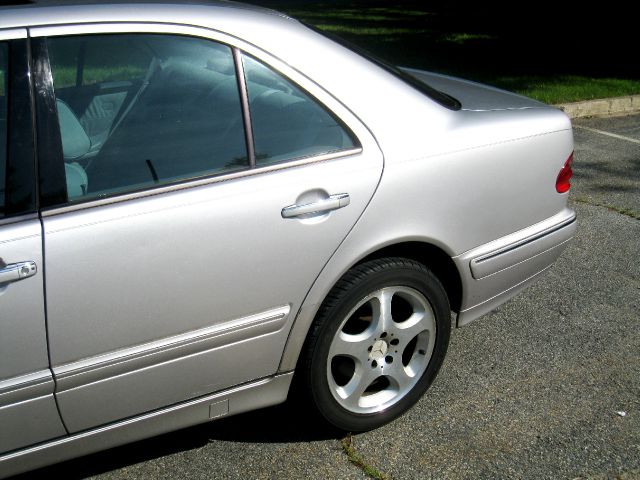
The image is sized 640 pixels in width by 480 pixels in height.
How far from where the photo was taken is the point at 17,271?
7.88ft

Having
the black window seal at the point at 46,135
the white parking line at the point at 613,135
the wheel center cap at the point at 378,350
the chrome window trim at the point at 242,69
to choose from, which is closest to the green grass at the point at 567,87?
the white parking line at the point at 613,135

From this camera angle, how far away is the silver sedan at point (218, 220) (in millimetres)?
2521

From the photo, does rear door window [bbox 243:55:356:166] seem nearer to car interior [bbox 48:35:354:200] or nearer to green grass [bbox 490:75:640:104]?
car interior [bbox 48:35:354:200]

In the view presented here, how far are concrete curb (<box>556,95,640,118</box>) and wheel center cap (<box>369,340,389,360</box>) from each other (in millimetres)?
5563

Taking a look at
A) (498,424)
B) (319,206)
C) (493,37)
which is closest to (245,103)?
(319,206)

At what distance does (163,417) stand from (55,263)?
69cm

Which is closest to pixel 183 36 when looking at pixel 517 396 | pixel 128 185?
pixel 128 185

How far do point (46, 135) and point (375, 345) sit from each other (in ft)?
4.71

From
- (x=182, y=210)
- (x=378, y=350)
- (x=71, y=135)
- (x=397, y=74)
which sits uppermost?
(x=397, y=74)

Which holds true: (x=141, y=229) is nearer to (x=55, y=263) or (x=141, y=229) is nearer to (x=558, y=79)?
(x=55, y=263)

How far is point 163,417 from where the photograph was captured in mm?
2838

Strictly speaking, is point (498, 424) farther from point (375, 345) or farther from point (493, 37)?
point (493, 37)

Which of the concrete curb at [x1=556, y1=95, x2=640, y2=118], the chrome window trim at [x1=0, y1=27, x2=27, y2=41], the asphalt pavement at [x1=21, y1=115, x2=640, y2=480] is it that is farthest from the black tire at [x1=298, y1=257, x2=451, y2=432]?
the concrete curb at [x1=556, y1=95, x2=640, y2=118]

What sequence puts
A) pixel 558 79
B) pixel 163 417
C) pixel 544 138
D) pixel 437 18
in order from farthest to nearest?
pixel 437 18
pixel 558 79
pixel 544 138
pixel 163 417
